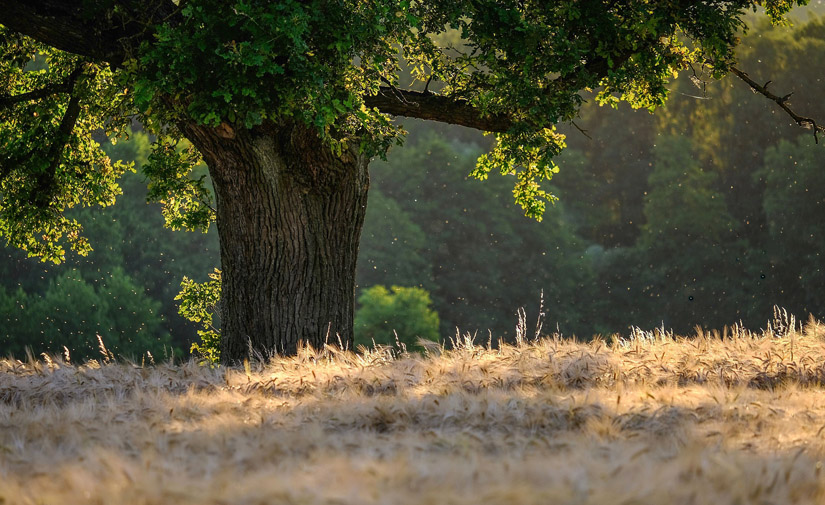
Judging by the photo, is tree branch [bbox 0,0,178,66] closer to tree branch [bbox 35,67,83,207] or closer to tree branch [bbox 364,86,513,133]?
tree branch [bbox 364,86,513,133]

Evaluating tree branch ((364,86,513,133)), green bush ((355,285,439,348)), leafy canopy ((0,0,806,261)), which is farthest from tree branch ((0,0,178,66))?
green bush ((355,285,439,348))

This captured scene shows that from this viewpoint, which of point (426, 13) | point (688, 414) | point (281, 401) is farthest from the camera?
point (426, 13)

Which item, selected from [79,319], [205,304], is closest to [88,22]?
[205,304]

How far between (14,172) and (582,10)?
30.3 feet

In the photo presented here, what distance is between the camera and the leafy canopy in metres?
8.16

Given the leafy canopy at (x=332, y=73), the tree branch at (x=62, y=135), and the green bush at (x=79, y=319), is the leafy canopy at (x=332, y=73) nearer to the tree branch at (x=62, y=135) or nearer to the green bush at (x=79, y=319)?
the tree branch at (x=62, y=135)

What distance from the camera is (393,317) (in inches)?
1483

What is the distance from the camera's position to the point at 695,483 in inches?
147

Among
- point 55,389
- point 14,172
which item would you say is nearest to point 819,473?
point 55,389

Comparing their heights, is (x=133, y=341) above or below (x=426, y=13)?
below

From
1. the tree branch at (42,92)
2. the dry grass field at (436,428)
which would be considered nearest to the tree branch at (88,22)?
the dry grass field at (436,428)

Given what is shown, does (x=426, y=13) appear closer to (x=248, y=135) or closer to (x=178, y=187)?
(x=248, y=135)

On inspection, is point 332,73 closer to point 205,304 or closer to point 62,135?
point 62,135

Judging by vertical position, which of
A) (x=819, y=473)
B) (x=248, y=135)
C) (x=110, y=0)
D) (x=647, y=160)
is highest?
(x=647, y=160)
